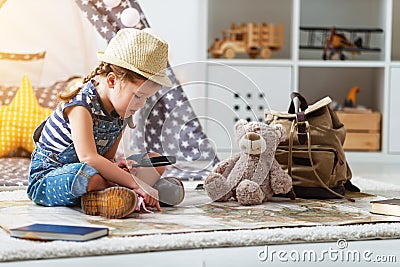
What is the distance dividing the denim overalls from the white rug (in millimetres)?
256

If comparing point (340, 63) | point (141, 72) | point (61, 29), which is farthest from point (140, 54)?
point (340, 63)

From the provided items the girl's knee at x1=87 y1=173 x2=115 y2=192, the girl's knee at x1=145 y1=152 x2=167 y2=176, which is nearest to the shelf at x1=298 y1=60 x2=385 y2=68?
the girl's knee at x1=145 y1=152 x2=167 y2=176

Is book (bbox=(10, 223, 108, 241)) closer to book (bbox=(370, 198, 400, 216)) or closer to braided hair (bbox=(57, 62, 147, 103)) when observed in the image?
braided hair (bbox=(57, 62, 147, 103))

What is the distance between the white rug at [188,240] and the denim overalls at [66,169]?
0.26 metres

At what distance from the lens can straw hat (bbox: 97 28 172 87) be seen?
1670mm

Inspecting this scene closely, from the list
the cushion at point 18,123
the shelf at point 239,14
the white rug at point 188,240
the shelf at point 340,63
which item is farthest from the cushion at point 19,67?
the white rug at point 188,240

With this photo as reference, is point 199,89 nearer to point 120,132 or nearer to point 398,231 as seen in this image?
point 120,132

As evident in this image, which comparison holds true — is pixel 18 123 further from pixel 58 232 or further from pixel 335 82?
pixel 335 82

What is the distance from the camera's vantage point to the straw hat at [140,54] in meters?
1.67

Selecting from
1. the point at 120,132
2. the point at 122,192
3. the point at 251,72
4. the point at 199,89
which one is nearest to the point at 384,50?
the point at 251,72

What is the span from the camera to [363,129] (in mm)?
3488

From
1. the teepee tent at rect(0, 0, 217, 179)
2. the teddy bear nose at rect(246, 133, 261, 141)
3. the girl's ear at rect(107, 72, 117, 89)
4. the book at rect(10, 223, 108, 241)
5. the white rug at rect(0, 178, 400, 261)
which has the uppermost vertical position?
the teepee tent at rect(0, 0, 217, 179)

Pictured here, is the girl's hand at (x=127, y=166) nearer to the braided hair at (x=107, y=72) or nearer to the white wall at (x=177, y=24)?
the braided hair at (x=107, y=72)

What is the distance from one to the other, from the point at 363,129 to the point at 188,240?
2.33 meters
